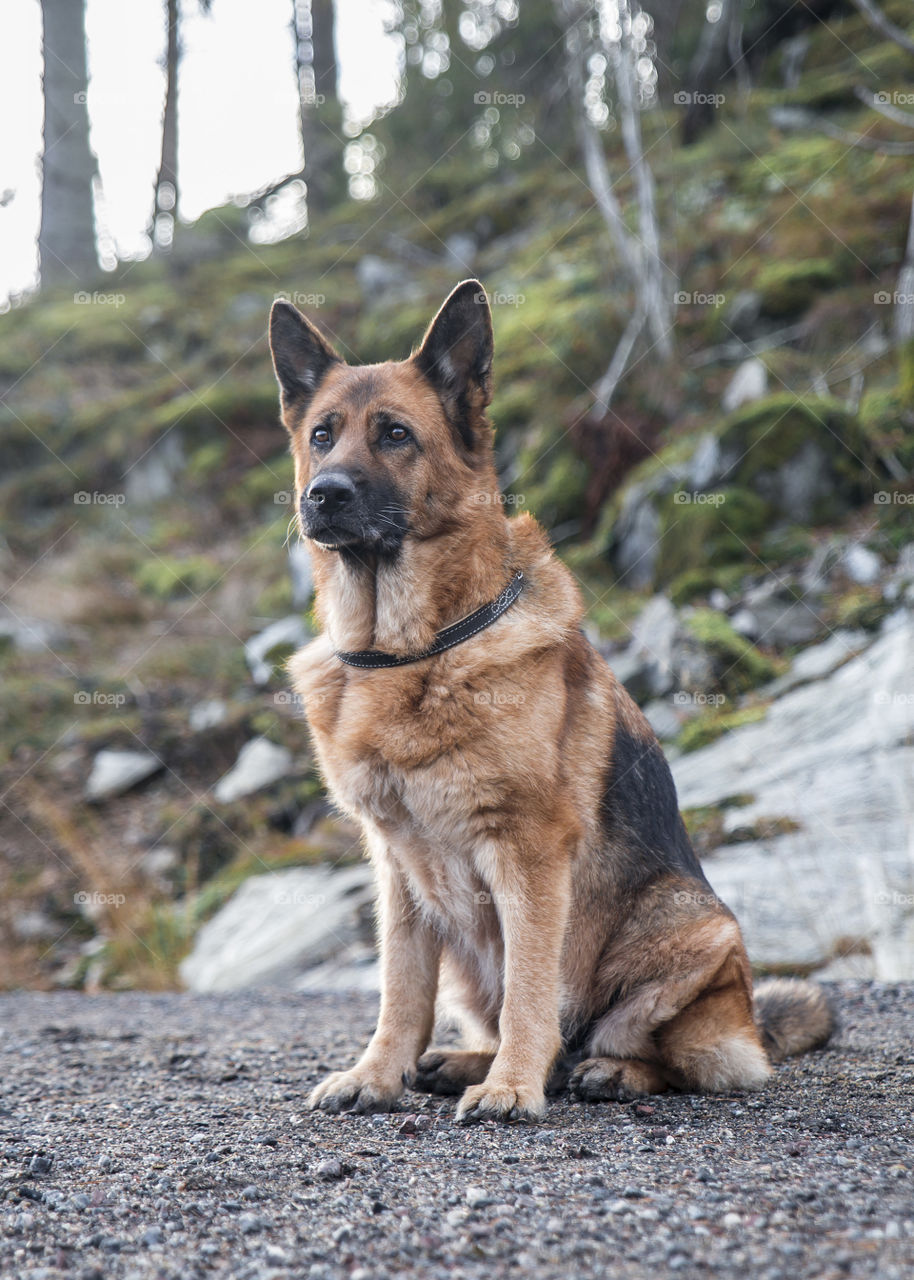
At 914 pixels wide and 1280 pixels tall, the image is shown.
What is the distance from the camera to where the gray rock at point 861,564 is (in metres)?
7.35

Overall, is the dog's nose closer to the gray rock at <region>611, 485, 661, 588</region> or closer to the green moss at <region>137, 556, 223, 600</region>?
the gray rock at <region>611, 485, 661, 588</region>

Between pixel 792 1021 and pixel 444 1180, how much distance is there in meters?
Answer: 2.11

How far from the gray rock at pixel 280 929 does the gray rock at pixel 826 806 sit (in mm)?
2336

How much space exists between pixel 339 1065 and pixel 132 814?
192 inches

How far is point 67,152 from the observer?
1831cm

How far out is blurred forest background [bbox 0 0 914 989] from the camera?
673 centimetres

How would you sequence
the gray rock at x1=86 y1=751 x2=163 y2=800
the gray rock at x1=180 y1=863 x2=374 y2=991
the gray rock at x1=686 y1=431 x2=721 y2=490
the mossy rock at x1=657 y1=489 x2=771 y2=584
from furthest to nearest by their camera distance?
the gray rock at x1=86 y1=751 x2=163 y2=800 → the gray rock at x1=686 y1=431 x2=721 y2=490 → the mossy rock at x1=657 y1=489 x2=771 y2=584 → the gray rock at x1=180 y1=863 x2=374 y2=991

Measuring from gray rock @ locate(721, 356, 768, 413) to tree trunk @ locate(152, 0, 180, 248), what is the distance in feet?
42.9

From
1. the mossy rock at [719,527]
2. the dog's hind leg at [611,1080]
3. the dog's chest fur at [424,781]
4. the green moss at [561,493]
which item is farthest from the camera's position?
the green moss at [561,493]

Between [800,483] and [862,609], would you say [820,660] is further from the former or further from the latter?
[800,483]

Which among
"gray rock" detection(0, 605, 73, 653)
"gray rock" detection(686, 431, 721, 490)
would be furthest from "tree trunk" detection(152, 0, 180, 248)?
"gray rock" detection(686, 431, 721, 490)

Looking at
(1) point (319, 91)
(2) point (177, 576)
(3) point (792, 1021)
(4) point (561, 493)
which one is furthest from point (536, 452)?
(1) point (319, 91)

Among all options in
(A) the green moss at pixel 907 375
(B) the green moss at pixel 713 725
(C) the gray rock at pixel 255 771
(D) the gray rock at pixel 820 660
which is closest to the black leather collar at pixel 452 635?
(B) the green moss at pixel 713 725

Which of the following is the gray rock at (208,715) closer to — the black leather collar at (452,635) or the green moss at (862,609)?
the green moss at (862,609)
